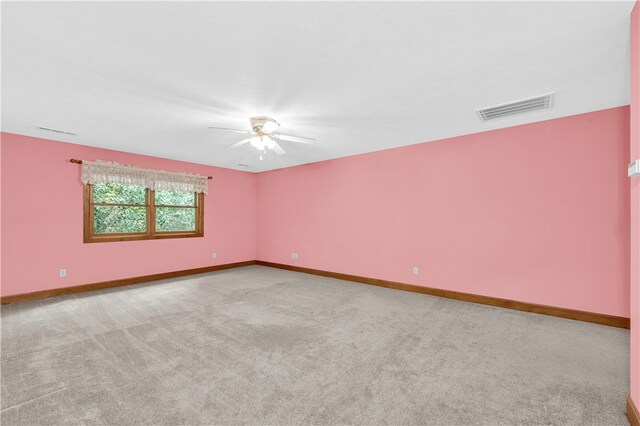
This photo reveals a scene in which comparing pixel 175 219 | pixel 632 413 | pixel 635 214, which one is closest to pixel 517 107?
pixel 635 214

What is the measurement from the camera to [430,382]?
191cm

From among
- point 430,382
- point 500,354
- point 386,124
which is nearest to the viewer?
point 430,382

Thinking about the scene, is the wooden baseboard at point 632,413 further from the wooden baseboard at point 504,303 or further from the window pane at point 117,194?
the window pane at point 117,194

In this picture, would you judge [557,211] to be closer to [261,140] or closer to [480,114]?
[480,114]

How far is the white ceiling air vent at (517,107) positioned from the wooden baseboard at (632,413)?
2483 mm

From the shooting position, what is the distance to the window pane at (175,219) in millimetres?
5223

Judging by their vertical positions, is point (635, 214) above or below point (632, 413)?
above

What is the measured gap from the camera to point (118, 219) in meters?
4.70

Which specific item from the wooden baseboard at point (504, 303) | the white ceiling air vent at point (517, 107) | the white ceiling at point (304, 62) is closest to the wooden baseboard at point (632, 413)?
the wooden baseboard at point (504, 303)

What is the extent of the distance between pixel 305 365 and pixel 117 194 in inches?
181

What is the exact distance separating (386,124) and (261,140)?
5.21 ft

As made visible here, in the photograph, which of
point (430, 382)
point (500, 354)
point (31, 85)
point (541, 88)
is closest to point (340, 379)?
point (430, 382)

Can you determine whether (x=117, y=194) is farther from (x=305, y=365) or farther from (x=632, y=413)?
(x=632, y=413)

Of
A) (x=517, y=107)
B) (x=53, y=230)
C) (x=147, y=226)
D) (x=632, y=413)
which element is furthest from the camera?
(x=147, y=226)
